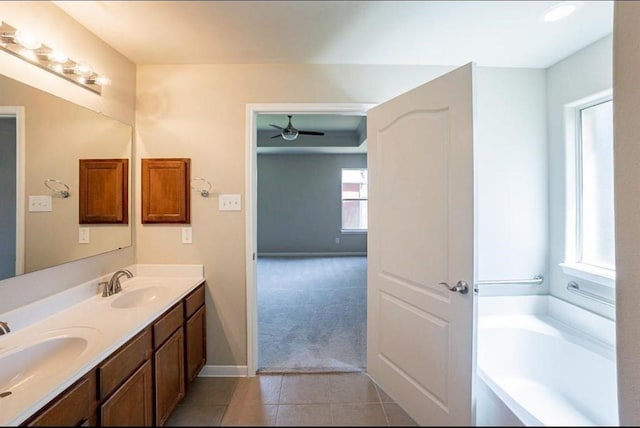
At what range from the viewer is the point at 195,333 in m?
1.83

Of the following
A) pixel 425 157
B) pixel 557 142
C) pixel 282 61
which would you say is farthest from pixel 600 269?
pixel 282 61

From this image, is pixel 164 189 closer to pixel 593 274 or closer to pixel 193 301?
pixel 193 301

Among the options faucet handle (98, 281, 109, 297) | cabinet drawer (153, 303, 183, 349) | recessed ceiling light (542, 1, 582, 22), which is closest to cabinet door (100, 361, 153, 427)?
cabinet drawer (153, 303, 183, 349)

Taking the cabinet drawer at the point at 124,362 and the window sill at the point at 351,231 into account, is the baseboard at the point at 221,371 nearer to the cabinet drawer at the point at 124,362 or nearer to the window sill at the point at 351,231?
the cabinet drawer at the point at 124,362

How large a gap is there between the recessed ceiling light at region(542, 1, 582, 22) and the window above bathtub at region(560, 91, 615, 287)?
367 mm

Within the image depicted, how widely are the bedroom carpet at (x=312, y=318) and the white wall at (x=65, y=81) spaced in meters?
1.35

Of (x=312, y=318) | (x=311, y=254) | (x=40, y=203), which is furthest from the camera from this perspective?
(x=311, y=254)

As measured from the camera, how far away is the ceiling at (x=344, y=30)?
1.05 m

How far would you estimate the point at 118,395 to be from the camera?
3.04ft

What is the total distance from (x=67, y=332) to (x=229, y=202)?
3.64 ft

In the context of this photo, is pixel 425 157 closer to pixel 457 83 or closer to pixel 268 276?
pixel 457 83

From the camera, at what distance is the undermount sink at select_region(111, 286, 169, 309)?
1.62 meters

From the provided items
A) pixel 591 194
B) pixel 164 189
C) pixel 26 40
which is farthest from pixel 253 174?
pixel 591 194

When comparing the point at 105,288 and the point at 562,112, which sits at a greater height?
the point at 562,112
